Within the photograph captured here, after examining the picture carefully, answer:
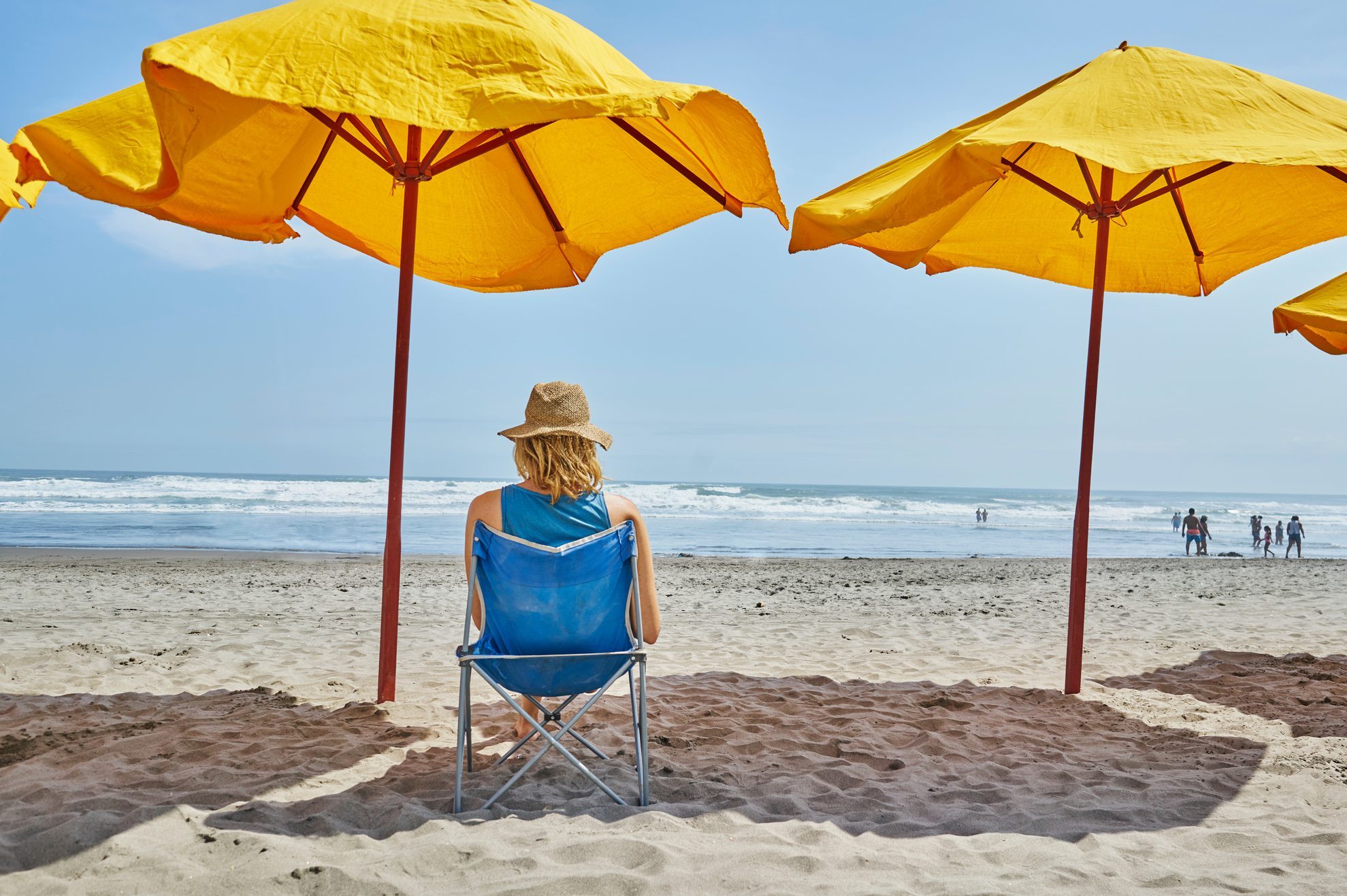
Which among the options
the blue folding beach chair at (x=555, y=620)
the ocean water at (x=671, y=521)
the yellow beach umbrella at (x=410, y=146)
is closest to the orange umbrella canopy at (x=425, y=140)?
the yellow beach umbrella at (x=410, y=146)

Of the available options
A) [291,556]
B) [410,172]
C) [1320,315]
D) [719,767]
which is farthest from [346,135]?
[291,556]

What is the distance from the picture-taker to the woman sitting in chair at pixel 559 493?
3.04 meters

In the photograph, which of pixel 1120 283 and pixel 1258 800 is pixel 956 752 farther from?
pixel 1120 283

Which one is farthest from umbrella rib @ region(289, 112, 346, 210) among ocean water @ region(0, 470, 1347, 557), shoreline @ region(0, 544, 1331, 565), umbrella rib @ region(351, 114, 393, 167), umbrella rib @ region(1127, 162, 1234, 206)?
ocean water @ region(0, 470, 1347, 557)

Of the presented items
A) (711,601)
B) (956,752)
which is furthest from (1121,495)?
(956,752)

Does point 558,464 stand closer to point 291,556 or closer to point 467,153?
point 467,153

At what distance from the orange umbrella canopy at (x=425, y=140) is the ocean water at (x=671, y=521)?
1237 cm

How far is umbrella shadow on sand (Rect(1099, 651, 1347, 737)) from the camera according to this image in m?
4.22

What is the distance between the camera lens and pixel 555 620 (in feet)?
9.69

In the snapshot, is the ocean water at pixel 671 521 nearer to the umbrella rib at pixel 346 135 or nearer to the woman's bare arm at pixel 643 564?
the umbrella rib at pixel 346 135

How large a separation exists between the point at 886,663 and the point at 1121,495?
200 ft

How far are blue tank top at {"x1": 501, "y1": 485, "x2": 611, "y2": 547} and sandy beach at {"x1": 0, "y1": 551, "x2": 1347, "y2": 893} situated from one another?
85cm

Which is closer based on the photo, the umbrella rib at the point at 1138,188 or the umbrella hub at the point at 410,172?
the umbrella hub at the point at 410,172

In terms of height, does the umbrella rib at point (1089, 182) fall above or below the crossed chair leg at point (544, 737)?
above
